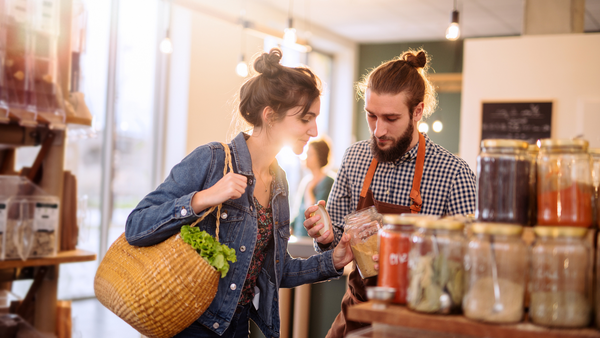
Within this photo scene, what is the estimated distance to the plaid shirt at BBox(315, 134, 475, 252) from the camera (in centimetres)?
173

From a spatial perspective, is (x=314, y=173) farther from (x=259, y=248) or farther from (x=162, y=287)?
(x=162, y=287)

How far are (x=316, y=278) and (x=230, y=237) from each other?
14.6 inches

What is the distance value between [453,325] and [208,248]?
0.77 metres

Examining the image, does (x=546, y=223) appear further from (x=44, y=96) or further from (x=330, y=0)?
(x=330, y=0)

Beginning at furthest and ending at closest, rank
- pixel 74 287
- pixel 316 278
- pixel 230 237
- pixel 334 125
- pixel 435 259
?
pixel 334 125, pixel 74 287, pixel 316 278, pixel 230 237, pixel 435 259

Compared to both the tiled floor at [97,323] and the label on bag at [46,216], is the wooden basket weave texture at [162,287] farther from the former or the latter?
the tiled floor at [97,323]

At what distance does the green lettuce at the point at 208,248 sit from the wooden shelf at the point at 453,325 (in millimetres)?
560

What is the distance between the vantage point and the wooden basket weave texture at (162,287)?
1353mm

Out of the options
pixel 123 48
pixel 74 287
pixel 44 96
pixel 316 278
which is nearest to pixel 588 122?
pixel 316 278

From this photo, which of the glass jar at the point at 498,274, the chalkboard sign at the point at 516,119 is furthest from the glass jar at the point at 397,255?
the chalkboard sign at the point at 516,119

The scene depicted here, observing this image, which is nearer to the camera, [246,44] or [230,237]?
[230,237]

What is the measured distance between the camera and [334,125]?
28.7 ft

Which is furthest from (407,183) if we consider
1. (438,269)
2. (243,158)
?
(438,269)

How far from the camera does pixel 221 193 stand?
55.6 inches
